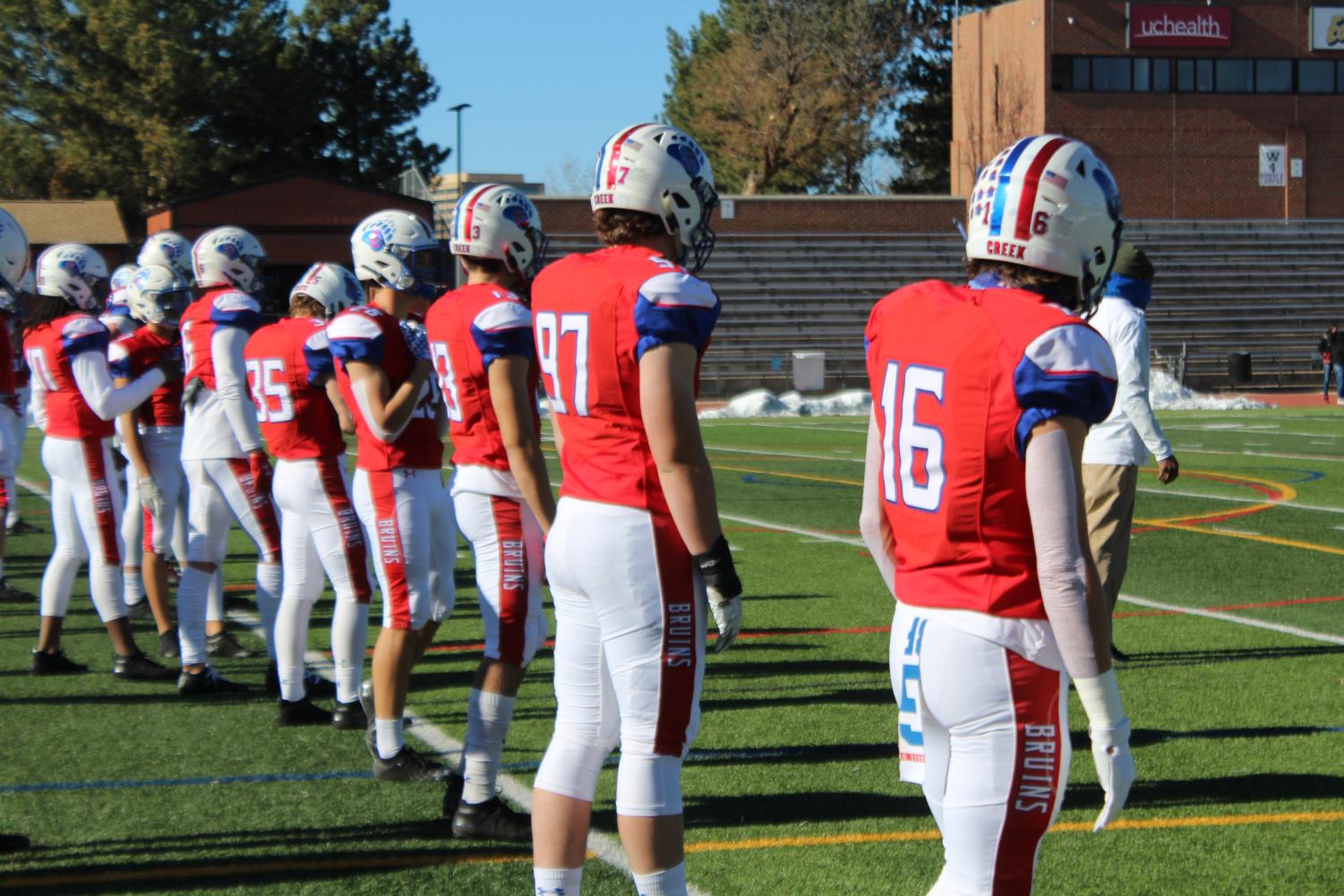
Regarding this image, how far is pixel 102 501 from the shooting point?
24.4 ft

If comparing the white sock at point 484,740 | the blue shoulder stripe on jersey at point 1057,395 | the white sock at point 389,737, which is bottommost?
the white sock at point 389,737

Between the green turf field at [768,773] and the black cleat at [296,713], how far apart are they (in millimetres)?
89

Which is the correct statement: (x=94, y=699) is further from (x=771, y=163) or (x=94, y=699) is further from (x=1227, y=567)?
(x=771, y=163)

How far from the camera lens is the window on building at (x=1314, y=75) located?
5066 cm

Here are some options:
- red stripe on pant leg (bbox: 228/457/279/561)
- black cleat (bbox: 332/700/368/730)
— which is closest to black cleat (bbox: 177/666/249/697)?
red stripe on pant leg (bbox: 228/457/279/561)

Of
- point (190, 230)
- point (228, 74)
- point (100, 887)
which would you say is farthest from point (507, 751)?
point (228, 74)

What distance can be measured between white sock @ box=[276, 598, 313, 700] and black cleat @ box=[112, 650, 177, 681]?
132cm

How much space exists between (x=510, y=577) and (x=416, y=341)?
39.7 inches

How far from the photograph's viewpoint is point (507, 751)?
6043mm

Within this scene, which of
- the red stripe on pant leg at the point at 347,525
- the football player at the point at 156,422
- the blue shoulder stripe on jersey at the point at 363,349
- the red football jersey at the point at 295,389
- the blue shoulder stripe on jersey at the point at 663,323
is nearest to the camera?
the blue shoulder stripe on jersey at the point at 663,323

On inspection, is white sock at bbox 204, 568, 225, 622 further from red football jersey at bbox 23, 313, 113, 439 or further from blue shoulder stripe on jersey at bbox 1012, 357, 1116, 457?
blue shoulder stripe on jersey at bbox 1012, 357, 1116, 457

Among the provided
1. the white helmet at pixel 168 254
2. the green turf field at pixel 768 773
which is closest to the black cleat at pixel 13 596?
the green turf field at pixel 768 773

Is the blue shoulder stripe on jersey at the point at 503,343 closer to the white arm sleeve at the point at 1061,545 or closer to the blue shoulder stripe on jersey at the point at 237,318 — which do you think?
the white arm sleeve at the point at 1061,545

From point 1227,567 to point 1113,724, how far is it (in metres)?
8.25
